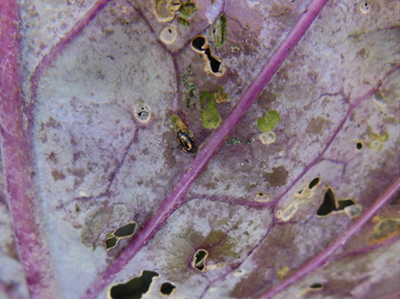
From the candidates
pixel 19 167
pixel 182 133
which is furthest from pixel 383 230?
pixel 19 167

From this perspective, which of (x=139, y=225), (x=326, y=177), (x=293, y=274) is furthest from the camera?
(x=293, y=274)

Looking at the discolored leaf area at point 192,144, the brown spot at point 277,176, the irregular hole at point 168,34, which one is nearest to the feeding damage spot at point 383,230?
the discolored leaf area at point 192,144

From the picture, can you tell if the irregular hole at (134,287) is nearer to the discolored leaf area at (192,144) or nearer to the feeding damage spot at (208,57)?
the discolored leaf area at (192,144)

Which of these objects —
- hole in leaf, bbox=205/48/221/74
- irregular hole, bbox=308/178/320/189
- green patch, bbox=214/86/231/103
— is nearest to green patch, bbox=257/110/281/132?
green patch, bbox=214/86/231/103

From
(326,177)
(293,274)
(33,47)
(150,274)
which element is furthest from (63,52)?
(293,274)

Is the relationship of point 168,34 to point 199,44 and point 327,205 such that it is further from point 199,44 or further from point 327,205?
point 327,205

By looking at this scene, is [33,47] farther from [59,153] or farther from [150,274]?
[150,274]
